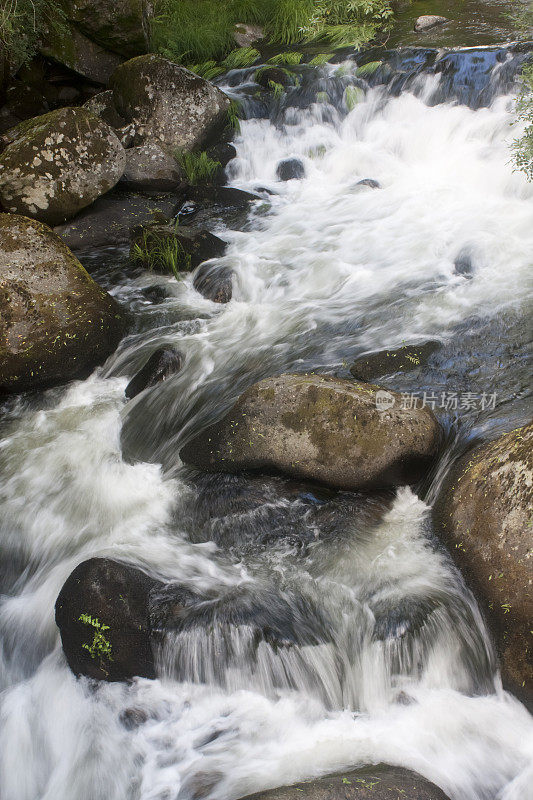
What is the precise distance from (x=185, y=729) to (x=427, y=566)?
5.37ft

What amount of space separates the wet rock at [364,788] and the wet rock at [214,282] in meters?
4.95

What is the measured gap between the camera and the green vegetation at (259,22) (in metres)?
11.4

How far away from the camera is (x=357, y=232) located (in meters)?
7.79

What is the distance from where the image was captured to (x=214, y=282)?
22.9 feet

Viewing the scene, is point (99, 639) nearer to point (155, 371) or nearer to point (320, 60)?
point (155, 371)

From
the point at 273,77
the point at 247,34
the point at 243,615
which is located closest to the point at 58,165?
the point at 273,77

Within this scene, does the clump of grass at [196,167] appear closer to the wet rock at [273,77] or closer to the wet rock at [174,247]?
the wet rock at [174,247]

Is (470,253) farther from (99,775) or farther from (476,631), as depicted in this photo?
(99,775)

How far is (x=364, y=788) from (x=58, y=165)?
A: 7.25 metres

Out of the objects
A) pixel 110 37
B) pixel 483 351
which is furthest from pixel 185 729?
pixel 110 37

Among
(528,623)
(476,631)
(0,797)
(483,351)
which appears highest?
(483,351)

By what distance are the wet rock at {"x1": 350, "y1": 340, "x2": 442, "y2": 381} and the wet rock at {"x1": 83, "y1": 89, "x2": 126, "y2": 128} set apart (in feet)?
20.8

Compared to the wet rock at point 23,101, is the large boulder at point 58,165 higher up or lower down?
lower down

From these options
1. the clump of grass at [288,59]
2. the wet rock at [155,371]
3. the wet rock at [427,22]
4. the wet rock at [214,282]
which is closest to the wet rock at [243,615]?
the wet rock at [155,371]
